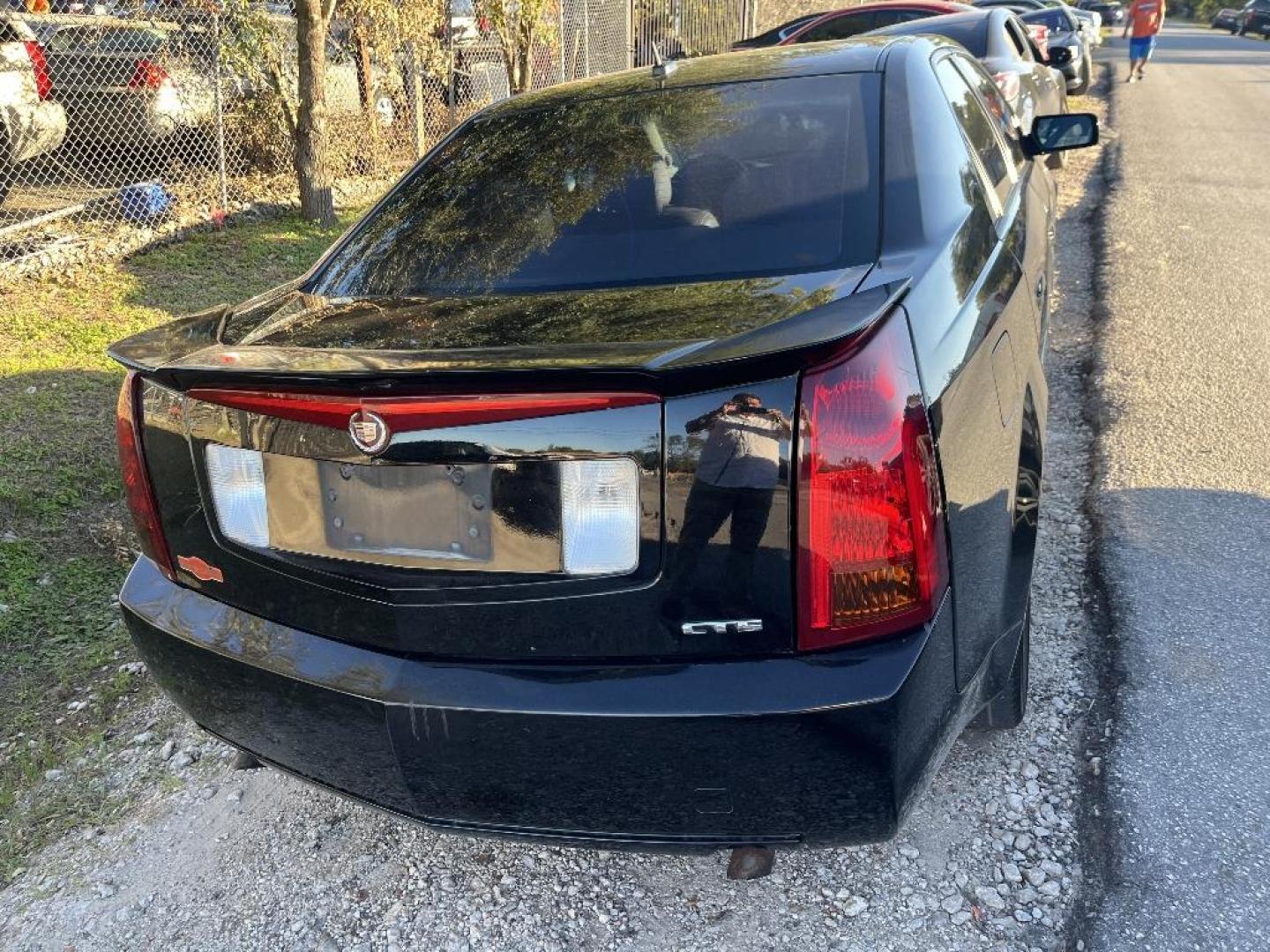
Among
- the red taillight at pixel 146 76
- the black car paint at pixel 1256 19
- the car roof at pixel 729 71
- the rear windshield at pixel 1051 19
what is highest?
the black car paint at pixel 1256 19

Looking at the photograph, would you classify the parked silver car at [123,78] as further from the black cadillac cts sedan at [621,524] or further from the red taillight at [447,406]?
the red taillight at [447,406]

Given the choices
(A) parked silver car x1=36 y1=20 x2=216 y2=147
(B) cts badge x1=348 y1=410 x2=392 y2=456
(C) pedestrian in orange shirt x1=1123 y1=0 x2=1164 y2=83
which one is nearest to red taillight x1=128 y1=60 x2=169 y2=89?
(A) parked silver car x1=36 y1=20 x2=216 y2=147

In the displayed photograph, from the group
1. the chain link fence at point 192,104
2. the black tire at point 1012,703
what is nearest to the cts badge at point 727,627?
the black tire at point 1012,703

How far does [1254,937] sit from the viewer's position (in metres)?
2.17

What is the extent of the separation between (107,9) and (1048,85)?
7.88 metres

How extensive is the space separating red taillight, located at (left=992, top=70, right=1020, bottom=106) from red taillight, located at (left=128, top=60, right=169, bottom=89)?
19.4ft

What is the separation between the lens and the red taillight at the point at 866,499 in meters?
1.76

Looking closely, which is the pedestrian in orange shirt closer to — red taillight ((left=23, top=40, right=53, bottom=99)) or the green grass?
the green grass

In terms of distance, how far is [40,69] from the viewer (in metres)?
6.97

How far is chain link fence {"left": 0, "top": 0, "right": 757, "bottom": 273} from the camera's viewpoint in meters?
6.95

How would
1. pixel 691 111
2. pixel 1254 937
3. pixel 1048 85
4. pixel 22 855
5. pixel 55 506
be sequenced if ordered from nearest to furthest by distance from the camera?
pixel 1254 937
pixel 22 855
pixel 691 111
pixel 55 506
pixel 1048 85

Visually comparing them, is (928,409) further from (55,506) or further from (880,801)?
(55,506)

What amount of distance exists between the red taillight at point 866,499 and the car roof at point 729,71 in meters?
1.42

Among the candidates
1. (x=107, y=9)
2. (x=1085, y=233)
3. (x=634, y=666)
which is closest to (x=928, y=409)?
(x=634, y=666)
